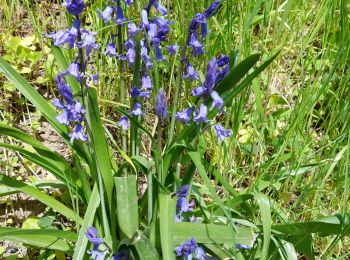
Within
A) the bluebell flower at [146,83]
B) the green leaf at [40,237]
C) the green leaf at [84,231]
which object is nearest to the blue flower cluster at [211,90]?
the bluebell flower at [146,83]

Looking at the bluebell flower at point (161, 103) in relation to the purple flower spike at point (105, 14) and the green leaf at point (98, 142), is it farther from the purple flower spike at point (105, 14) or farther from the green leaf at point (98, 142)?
the purple flower spike at point (105, 14)

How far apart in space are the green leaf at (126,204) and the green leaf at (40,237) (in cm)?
27

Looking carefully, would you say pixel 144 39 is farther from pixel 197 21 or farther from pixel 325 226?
pixel 325 226

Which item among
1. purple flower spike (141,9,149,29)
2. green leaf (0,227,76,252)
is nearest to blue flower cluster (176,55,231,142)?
purple flower spike (141,9,149,29)

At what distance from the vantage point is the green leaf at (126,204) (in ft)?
6.42

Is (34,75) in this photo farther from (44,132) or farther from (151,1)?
(151,1)

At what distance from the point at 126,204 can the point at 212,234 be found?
37 cm

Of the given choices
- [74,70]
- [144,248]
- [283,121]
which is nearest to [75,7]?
[74,70]

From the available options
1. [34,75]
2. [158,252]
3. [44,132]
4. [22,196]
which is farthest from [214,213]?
[34,75]

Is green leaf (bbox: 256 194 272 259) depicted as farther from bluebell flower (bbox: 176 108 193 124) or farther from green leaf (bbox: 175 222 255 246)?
bluebell flower (bbox: 176 108 193 124)

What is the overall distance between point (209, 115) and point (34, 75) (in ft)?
5.92

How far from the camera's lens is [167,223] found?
1795 millimetres

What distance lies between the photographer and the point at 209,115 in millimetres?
1877

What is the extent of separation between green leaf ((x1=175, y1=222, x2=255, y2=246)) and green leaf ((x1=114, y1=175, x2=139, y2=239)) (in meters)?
0.18
